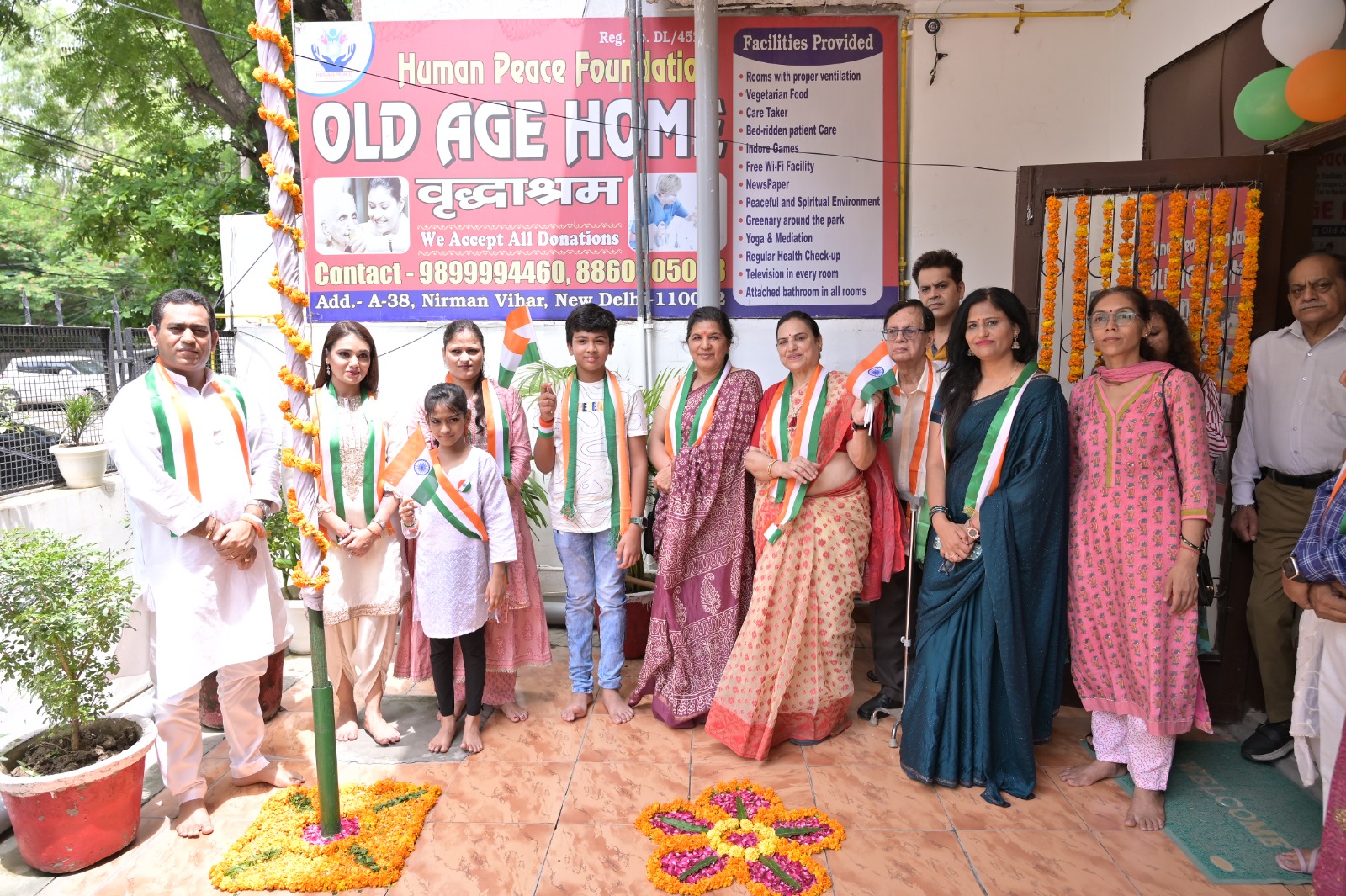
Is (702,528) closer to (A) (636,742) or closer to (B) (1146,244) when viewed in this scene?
(A) (636,742)

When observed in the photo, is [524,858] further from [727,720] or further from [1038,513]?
[1038,513]

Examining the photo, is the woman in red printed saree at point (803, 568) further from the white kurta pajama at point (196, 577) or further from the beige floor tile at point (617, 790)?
the white kurta pajama at point (196, 577)

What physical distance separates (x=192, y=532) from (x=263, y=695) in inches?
43.0

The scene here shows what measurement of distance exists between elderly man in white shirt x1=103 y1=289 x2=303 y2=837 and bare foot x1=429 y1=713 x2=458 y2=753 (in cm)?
66

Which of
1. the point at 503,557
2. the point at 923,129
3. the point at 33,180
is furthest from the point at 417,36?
the point at 33,180

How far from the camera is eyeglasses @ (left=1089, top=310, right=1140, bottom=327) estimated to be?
9.05ft

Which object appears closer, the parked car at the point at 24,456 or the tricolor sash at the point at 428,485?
the tricolor sash at the point at 428,485

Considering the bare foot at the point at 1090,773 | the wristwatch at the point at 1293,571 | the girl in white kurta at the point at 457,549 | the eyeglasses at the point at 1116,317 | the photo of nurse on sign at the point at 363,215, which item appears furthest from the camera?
the photo of nurse on sign at the point at 363,215

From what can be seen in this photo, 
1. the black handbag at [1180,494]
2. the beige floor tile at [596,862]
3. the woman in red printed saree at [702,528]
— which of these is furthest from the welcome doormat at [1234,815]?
the beige floor tile at [596,862]

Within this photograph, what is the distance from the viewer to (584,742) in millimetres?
3307

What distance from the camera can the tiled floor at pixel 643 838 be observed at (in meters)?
2.43

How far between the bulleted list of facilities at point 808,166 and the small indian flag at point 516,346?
1630 mm

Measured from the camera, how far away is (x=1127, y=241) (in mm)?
3584

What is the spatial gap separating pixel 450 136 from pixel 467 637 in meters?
2.94
